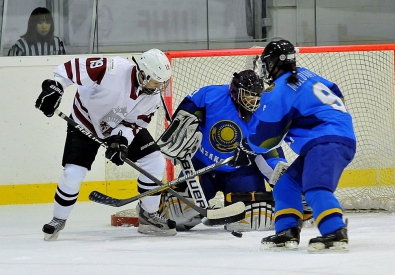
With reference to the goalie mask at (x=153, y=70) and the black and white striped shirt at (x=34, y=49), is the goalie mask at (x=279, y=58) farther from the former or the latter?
the black and white striped shirt at (x=34, y=49)

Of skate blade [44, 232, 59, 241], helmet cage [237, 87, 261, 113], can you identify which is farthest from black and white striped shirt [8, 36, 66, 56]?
skate blade [44, 232, 59, 241]

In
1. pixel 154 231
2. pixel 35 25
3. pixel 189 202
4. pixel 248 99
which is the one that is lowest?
pixel 154 231

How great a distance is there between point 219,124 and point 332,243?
1434mm

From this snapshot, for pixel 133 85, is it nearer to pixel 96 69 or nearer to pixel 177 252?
pixel 96 69

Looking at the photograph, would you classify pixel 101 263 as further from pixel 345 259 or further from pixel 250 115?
pixel 250 115

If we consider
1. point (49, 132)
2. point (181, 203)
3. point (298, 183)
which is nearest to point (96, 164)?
point (49, 132)

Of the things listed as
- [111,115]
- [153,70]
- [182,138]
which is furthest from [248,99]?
[111,115]

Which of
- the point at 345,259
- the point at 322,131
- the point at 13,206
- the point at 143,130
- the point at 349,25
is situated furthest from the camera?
the point at 349,25

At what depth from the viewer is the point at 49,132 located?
18.9 ft

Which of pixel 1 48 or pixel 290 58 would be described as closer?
pixel 290 58

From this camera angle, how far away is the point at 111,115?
4.08 metres

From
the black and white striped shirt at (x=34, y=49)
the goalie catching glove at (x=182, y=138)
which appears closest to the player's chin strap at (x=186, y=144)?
the goalie catching glove at (x=182, y=138)

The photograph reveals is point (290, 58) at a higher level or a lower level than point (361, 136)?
higher

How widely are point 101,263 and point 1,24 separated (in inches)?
138
